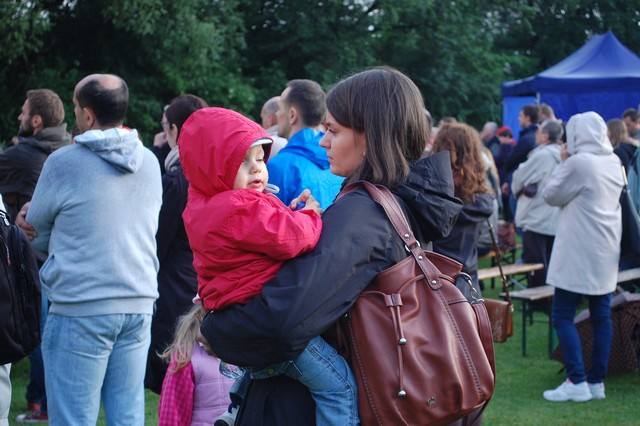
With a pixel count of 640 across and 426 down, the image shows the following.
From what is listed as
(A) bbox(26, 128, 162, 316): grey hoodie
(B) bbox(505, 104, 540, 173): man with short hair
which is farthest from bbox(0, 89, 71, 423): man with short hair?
(B) bbox(505, 104, 540, 173): man with short hair

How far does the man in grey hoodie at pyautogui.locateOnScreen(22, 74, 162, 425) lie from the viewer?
153 inches

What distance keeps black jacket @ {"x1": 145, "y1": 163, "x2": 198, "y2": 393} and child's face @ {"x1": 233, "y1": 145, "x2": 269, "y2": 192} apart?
249cm

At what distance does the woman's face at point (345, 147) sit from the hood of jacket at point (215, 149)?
21 centimetres

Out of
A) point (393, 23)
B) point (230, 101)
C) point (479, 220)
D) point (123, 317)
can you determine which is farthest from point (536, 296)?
point (393, 23)

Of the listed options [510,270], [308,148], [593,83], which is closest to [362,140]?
[308,148]

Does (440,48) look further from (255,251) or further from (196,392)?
(255,251)

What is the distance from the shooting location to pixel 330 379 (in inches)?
86.7

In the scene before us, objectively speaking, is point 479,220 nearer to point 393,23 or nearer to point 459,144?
point 459,144

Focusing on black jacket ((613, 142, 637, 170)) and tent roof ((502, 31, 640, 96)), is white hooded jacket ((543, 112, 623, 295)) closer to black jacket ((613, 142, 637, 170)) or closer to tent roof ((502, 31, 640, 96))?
black jacket ((613, 142, 637, 170))

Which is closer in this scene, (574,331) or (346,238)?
(346,238)

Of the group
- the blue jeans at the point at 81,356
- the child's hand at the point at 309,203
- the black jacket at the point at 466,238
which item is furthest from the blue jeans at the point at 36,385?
the child's hand at the point at 309,203

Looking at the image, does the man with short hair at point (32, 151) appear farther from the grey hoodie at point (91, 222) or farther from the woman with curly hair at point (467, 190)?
the woman with curly hair at point (467, 190)

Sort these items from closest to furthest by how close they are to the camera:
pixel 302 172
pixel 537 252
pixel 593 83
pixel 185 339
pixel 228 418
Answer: pixel 228 418
pixel 185 339
pixel 302 172
pixel 537 252
pixel 593 83

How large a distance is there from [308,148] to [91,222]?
1.25 meters
